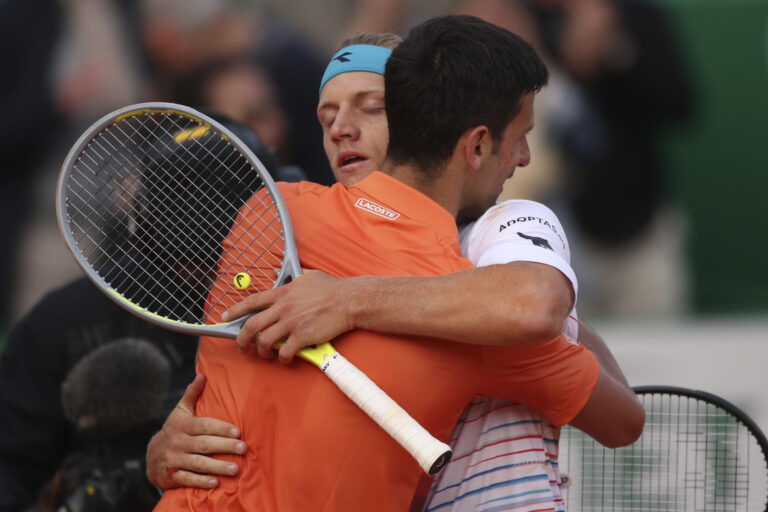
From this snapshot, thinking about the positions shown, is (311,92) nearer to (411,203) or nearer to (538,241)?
(411,203)

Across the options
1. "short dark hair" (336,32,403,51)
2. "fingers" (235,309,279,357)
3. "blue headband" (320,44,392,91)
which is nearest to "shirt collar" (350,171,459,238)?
"fingers" (235,309,279,357)

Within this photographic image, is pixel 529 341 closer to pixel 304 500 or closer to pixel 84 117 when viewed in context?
pixel 304 500

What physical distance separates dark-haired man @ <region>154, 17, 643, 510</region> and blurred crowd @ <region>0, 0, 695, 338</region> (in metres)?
4.75

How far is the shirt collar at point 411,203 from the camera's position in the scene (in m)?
2.08

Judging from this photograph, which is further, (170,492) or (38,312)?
(38,312)

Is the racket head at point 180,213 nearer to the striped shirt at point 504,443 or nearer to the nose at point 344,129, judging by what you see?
the nose at point 344,129

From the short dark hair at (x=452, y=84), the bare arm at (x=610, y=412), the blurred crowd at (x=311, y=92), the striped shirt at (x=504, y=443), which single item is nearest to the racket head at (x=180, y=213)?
the short dark hair at (x=452, y=84)

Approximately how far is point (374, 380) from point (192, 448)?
0.42m

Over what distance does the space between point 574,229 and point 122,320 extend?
5242mm

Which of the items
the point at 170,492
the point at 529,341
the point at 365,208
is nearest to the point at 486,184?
the point at 365,208

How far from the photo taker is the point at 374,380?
1.96m

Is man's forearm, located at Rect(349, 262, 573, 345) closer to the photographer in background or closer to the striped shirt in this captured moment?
the striped shirt

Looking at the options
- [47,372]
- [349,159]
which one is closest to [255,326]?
[349,159]

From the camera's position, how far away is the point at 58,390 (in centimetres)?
314
